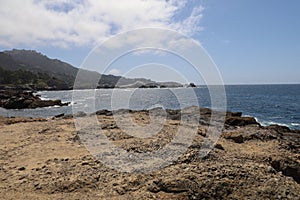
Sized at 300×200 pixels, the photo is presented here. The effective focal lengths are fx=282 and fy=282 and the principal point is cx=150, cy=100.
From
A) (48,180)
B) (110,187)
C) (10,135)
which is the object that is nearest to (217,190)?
(110,187)

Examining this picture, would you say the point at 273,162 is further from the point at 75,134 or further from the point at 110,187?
the point at 75,134

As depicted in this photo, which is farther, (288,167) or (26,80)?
(26,80)

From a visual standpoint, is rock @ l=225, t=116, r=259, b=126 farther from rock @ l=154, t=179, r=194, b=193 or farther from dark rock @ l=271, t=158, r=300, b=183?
rock @ l=154, t=179, r=194, b=193

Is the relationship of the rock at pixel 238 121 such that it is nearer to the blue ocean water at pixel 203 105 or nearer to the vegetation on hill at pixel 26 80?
the blue ocean water at pixel 203 105

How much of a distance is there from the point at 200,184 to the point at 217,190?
1.25 feet

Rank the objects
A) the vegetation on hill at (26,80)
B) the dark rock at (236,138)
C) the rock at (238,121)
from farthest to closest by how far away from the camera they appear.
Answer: the vegetation on hill at (26,80) → the rock at (238,121) → the dark rock at (236,138)

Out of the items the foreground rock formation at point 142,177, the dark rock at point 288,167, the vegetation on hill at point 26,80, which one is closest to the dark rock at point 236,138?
the foreground rock formation at point 142,177

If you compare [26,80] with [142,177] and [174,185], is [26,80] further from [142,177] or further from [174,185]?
[174,185]

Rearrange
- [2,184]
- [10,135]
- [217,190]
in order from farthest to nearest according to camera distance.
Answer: [10,135]
[2,184]
[217,190]

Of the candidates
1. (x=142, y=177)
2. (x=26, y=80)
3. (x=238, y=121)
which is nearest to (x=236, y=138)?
(x=142, y=177)

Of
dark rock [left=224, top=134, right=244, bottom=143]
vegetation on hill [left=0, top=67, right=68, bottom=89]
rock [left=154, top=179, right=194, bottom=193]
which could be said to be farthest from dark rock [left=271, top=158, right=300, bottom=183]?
vegetation on hill [left=0, top=67, right=68, bottom=89]

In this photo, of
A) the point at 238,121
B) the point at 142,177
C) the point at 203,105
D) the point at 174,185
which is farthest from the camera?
the point at 203,105

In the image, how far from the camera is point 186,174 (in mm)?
6414

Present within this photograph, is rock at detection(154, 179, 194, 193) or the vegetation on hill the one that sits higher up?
the vegetation on hill
